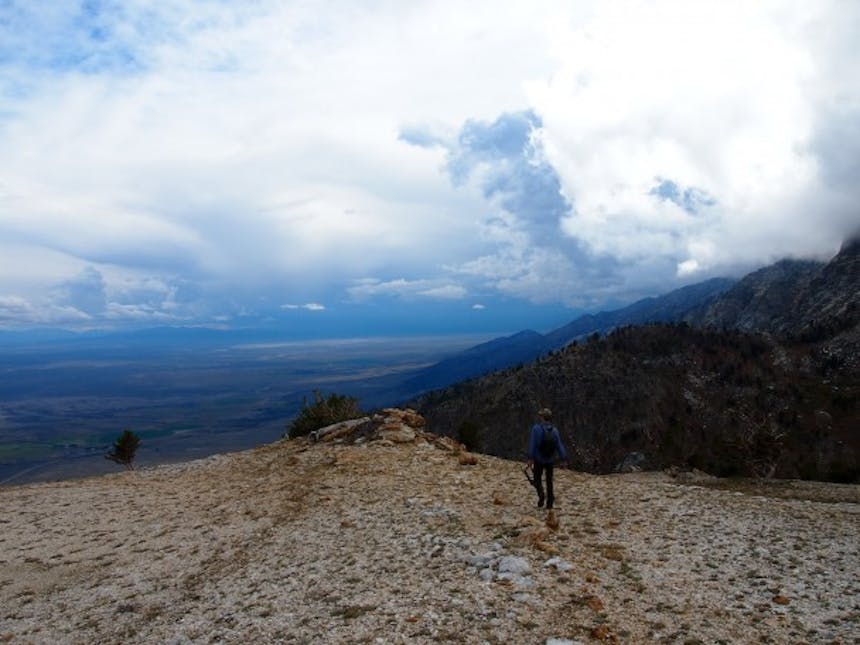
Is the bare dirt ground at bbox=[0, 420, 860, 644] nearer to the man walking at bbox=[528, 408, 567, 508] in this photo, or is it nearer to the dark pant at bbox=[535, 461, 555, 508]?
the dark pant at bbox=[535, 461, 555, 508]

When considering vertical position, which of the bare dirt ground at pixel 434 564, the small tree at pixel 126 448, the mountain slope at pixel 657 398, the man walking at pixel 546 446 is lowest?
the mountain slope at pixel 657 398

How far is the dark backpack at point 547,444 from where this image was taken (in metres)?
14.7

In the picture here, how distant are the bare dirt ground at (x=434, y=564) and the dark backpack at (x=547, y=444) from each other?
1.40m

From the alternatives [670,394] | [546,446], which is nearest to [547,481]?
[546,446]

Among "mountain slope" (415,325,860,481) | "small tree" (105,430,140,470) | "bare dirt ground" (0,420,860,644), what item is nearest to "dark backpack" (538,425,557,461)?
"bare dirt ground" (0,420,860,644)

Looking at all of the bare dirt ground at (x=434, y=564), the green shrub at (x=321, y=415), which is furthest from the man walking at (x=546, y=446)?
the green shrub at (x=321, y=415)

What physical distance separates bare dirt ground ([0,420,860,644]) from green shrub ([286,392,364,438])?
34.4 feet

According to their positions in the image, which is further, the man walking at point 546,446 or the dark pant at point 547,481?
the dark pant at point 547,481

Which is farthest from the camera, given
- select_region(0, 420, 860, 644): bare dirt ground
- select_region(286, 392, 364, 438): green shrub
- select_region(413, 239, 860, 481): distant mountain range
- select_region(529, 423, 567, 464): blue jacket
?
select_region(413, 239, 860, 481): distant mountain range

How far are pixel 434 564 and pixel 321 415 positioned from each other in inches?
802

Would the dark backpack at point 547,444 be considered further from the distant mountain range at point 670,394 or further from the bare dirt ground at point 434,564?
the distant mountain range at point 670,394

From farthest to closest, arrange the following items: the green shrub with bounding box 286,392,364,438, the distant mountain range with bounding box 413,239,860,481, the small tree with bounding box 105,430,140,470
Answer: the distant mountain range with bounding box 413,239,860,481, the small tree with bounding box 105,430,140,470, the green shrub with bounding box 286,392,364,438

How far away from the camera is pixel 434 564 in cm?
1173

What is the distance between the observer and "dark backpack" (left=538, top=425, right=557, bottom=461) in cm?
1471
